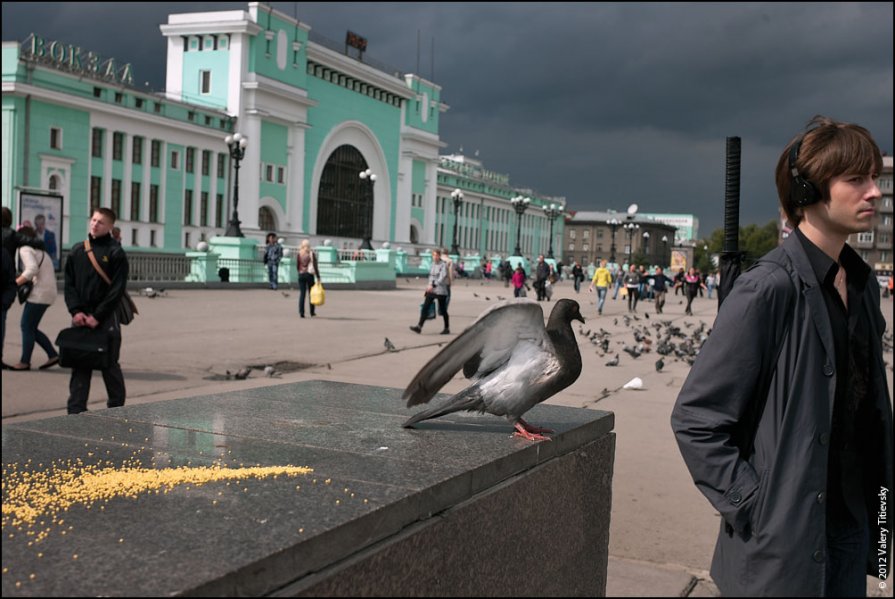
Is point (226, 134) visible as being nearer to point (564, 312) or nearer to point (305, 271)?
point (305, 271)

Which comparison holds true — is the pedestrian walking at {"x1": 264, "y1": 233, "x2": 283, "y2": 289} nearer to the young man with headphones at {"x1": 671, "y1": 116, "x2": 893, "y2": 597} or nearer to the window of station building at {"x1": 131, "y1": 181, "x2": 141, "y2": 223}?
the window of station building at {"x1": 131, "y1": 181, "x2": 141, "y2": 223}

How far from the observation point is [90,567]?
1.75 m

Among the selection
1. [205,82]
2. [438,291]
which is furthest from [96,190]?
[438,291]

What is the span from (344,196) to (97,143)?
69.8ft

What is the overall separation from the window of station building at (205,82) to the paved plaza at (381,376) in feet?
117

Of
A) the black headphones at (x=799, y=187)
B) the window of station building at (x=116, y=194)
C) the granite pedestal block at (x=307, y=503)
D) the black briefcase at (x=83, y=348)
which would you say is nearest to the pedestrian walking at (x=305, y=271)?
the black briefcase at (x=83, y=348)

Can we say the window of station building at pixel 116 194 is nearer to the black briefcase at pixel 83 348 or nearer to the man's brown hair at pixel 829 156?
the black briefcase at pixel 83 348

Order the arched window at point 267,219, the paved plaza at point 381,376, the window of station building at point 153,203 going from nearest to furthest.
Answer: the paved plaza at point 381,376 → the window of station building at point 153,203 → the arched window at point 267,219

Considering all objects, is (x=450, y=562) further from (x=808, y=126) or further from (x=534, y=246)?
(x=534, y=246)

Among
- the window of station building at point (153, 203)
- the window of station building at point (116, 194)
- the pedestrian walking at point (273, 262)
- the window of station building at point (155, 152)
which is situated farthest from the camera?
the window of station building at point (153, 203)

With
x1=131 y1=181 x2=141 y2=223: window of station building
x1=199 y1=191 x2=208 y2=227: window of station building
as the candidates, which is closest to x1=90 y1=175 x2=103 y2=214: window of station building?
x1=131 y1=181 x2=141 y2=223: window of station building

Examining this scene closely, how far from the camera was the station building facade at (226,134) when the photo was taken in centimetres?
4309

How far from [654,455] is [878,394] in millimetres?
4604

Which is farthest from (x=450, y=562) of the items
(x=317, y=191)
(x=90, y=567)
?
(x=317, y=191)
